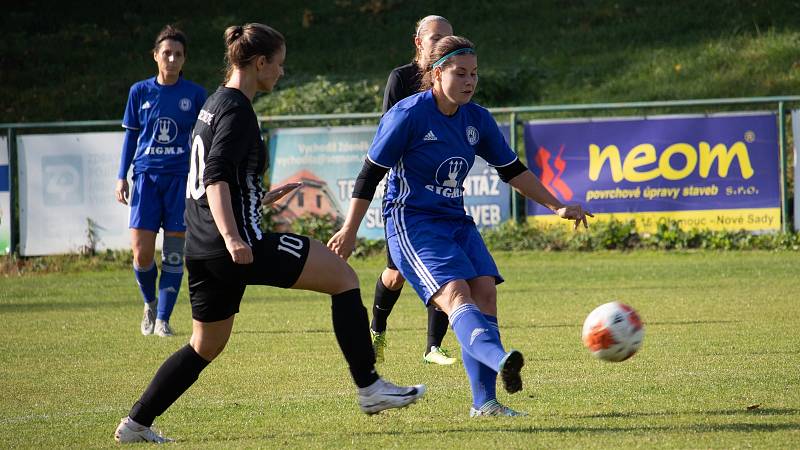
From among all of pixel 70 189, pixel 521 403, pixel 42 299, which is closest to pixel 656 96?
pixel 70 189

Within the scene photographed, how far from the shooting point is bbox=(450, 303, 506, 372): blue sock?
5.07 m

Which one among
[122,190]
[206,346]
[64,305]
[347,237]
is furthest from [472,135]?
[64,305]

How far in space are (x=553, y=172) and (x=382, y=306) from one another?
7.69m

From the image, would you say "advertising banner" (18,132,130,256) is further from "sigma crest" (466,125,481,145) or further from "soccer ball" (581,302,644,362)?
"soccer ball" (581,302,644,362)

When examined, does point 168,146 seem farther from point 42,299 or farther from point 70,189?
point 70,189

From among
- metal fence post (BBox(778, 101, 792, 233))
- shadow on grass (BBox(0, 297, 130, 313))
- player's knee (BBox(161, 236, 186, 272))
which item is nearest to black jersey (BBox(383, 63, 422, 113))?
player's knee (BBox(161, 236, 186, 272))

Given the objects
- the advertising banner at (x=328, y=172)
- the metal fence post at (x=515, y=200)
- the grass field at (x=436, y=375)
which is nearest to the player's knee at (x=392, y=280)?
the grass field at (x=436, y=375)

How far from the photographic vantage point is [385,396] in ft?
16.9

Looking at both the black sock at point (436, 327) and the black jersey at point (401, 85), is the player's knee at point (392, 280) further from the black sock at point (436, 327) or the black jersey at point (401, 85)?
the black jersey at point (401, 85)

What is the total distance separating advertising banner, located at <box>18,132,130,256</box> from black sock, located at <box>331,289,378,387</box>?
1093 cm

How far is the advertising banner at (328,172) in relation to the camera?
15.3 m

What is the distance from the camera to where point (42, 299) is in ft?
40.8

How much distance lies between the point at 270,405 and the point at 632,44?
20.1m

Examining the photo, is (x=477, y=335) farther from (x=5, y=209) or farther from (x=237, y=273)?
(x=5, y=209)
